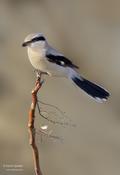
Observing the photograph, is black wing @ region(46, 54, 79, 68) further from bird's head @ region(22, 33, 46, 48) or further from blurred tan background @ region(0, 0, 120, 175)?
blurred tan background @ region(0, 0, 120, 175)

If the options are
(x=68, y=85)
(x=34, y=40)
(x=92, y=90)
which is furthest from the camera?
(x=68, y=85)

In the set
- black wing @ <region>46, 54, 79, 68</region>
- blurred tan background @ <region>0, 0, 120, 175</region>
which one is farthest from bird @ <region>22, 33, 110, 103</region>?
blurred tan background @ <region>0, 0, 120, 175</region>

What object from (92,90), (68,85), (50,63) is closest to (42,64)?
(50,63)

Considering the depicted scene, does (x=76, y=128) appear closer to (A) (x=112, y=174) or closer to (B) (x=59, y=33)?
(A) (x=112, y=174)

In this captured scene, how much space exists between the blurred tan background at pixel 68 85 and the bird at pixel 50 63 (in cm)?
65

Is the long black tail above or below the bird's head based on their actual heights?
below

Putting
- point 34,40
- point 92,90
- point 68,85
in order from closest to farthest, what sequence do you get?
1. point 34,40
2. point 92,90
3. point 68,85

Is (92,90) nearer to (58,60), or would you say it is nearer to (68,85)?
(58,60)

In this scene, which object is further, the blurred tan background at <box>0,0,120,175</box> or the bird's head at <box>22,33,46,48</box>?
the blurred tan background at <box>0,0,120,175</box>

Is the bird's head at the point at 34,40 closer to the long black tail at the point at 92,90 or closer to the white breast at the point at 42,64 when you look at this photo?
the white breast at the point at 42,64

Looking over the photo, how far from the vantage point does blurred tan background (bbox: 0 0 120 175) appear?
2.88m

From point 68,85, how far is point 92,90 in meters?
1.72

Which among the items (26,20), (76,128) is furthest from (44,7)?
(76,128)

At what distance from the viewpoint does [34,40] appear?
1.49 m
